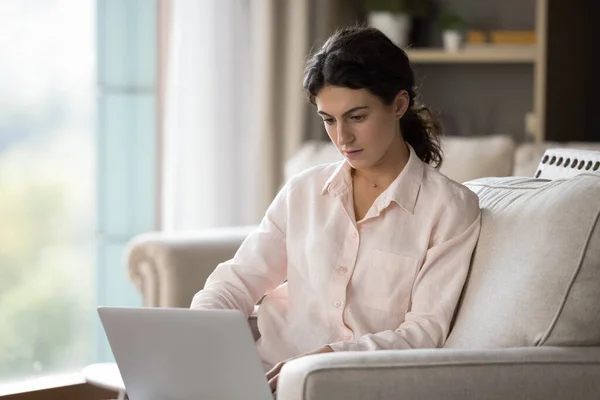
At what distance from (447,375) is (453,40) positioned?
8.13 ft

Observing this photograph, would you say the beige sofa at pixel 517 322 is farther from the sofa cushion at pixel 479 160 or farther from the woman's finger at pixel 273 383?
the sofa cushion at pixel 479 160

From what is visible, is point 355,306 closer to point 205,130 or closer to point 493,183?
point 493,183

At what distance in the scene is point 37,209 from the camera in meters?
4.08

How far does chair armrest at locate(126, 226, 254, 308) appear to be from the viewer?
2861 mm

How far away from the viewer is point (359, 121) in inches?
78.4

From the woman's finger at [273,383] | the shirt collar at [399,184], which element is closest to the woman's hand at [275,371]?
the woman's finger at [273,383]

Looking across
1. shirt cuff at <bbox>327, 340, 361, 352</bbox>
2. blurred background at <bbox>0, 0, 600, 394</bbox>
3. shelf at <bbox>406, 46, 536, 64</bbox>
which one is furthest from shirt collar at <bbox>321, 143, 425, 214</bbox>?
shelf at <bbox>406, 46, 536, 64</bbox>

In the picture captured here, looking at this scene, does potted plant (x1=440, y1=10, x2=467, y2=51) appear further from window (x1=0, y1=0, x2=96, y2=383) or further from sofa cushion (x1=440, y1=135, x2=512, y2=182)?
window (x1=0, y1=0, x2=96, y2=383)

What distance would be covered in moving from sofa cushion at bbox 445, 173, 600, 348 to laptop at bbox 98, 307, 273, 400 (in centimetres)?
41

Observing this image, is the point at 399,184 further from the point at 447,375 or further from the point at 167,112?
the point at 167,112

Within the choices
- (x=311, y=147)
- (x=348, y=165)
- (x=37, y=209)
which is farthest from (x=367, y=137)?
(x=37, y=209)

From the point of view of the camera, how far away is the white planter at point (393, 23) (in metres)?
4.02

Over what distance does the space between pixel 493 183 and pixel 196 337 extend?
752 millimetres

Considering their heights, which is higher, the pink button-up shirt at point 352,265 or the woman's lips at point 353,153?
the woman's lips at point 353,153
